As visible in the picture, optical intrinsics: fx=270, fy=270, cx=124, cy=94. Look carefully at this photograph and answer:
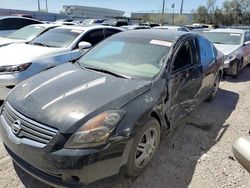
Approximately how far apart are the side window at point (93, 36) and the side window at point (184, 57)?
9.78 ft

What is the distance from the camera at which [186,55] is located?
404 cm

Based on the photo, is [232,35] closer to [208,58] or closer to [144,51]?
[208,58]

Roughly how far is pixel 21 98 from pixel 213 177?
7.74 feet

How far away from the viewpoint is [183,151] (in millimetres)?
3703

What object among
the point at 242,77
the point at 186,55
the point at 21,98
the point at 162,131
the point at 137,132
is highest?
the point at 186,55

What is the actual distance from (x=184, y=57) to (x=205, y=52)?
1.10 meters

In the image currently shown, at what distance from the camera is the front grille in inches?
94.0

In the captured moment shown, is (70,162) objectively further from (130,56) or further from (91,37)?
(91,37)

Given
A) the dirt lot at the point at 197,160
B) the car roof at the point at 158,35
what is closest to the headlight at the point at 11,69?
the dirt lot at the point at 197,160

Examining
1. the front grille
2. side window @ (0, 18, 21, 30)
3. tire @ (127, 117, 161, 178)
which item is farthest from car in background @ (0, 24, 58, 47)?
tire @ (127, 117, 161, 178)

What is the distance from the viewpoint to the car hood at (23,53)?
4.90m

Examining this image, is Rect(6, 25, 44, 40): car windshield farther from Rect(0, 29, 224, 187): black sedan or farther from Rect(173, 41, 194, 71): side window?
Rect(173, 41, 194, 71): side window

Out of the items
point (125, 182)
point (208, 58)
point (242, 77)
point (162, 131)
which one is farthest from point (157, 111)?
point (242, 77)

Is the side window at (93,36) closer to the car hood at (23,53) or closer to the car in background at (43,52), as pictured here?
the car in background at (43,52)
